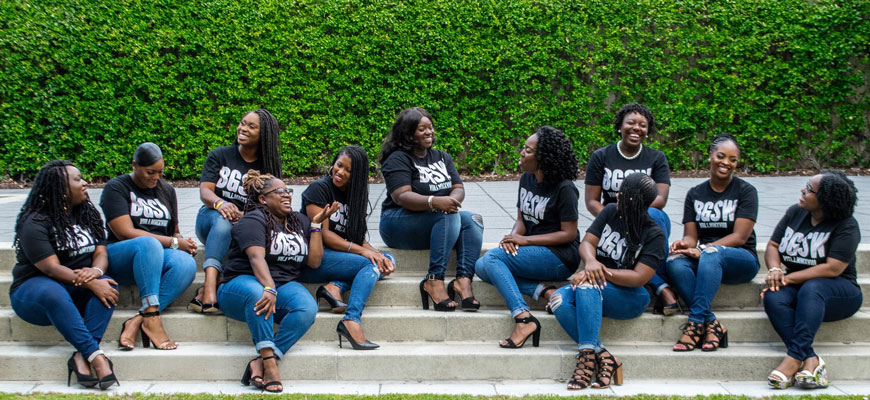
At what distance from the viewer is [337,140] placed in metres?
9.62

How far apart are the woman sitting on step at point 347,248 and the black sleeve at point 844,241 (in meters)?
2.86

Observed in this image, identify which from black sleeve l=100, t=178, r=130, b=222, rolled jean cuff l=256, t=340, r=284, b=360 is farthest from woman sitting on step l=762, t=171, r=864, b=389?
black sleeve l=100, t=178, r=130, b=222

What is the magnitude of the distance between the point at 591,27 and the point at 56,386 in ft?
→ 26.7

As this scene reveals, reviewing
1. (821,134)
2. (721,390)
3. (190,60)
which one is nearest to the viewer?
(721,390)

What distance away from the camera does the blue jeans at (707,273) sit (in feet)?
13.9

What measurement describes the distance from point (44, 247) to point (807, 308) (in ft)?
15.2

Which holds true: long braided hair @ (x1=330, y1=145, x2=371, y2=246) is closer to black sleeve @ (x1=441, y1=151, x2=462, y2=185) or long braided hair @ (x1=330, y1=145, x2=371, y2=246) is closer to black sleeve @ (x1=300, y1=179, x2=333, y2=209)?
black sleeve @ (x1=300, y1=179, x2=333, y2=209)

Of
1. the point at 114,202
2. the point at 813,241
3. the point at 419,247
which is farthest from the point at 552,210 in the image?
the point at 114,202

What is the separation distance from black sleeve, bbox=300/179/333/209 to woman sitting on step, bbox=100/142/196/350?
889mm

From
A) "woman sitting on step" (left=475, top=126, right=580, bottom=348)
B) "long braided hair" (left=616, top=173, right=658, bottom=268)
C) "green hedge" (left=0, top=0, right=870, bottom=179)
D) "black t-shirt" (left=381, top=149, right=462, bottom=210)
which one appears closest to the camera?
"long braided hair" (left=616, top=173, right=658, bottom=268)

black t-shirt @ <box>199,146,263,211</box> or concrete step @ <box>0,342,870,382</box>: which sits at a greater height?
black t-shirt @ <box>199,146,263,211</box>

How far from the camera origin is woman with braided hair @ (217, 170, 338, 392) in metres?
3.97

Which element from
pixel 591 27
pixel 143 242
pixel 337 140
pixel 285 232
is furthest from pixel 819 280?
pixel 337 140

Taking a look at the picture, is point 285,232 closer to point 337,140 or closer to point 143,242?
point 143,242
